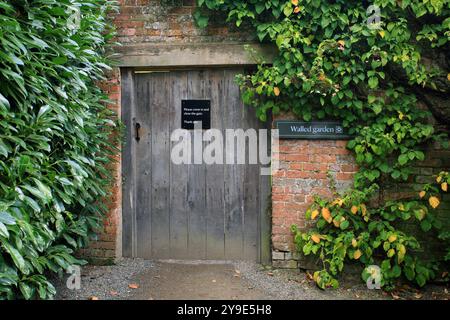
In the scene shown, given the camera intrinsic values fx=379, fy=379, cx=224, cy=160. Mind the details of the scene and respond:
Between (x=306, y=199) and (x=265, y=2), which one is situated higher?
(x=265, y=2)

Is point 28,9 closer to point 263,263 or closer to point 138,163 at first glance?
point 138,163

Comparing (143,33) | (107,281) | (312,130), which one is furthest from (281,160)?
(107,281)

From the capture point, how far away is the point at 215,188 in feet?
13.5

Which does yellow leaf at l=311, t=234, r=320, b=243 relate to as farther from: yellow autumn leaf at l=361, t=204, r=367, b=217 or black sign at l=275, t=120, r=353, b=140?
black sign at l=275, t=120, r=353, b=140

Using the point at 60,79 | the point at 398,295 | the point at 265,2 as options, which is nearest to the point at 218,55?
the point at 265,2

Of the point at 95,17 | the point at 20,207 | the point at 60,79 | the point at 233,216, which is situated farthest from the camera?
the point at 233,216

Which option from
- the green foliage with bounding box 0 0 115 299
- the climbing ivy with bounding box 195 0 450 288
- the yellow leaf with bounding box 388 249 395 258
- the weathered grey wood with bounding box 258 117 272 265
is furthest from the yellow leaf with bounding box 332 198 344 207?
the green foliage with bounding box 0 0 115 299

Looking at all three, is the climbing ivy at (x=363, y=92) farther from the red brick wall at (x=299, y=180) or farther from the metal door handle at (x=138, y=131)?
the metal door handle at (x=138, y=131)

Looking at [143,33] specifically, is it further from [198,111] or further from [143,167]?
[143,167]

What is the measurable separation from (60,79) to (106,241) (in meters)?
1.97

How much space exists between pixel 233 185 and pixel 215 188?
0.20m

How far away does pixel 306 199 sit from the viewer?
383 cm

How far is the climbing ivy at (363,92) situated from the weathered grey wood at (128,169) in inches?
45.9

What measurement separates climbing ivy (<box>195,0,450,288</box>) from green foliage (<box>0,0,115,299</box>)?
1.44m
